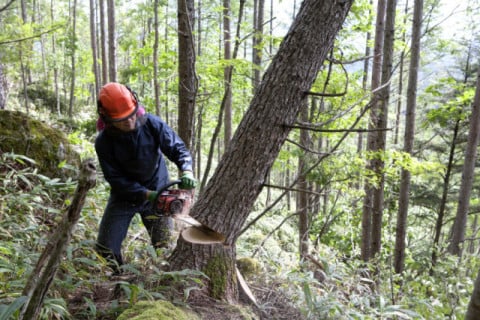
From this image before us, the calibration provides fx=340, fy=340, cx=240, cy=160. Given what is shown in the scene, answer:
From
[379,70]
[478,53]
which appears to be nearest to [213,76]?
[379,70]

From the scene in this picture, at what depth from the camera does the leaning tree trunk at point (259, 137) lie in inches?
109

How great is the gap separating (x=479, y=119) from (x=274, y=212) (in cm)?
862

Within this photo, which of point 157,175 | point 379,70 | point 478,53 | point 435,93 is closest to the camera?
point 157,175

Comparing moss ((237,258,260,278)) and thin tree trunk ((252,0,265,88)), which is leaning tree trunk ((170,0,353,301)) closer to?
moss ((237,258,260,278))

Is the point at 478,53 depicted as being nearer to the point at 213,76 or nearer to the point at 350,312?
the point at 213,76

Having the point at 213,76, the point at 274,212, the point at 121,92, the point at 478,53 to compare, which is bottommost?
the point at 274,212

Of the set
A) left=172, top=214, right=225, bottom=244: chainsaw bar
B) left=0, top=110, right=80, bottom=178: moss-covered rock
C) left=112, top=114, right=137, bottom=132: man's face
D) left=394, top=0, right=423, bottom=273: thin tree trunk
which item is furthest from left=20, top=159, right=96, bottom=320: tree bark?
left=394, top=0, right=423, bottom=273: thin tree trunk

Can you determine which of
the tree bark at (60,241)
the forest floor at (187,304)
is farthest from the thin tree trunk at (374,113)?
the tree bark at (60,241)

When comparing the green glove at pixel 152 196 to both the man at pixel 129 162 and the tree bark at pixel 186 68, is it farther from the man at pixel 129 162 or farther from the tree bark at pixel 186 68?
the tree bark at pixel 186 68

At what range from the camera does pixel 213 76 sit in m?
7.73

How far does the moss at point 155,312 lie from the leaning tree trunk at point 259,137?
0.50 meters

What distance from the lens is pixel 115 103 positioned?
296 cm

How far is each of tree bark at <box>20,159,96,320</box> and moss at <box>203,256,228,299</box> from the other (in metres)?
1.45

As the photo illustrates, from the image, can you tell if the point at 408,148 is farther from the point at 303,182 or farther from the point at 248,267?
the point at 248,267
